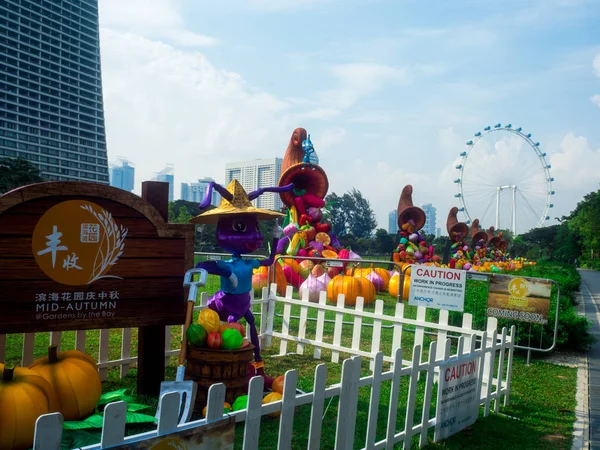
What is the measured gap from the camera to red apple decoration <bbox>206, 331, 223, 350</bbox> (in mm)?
4863

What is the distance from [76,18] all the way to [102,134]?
44.1 feet

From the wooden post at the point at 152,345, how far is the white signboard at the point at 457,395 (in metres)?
2.64

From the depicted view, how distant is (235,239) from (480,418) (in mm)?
3156

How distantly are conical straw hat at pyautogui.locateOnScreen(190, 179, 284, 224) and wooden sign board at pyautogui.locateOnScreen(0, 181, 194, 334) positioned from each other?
0.79m

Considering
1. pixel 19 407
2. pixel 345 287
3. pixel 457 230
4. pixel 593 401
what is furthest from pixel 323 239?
pixel 457 230

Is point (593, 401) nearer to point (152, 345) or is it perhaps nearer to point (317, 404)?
point (317, 404)

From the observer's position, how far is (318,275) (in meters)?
13.8

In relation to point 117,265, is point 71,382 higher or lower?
Answer: lower

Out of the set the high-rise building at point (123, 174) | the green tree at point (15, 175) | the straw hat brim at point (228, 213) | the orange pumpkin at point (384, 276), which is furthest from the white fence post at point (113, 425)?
the high-rise building at point (123, 174)

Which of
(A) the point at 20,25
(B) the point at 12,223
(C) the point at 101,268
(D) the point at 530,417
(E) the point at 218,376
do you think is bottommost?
(D) the point at 530,417

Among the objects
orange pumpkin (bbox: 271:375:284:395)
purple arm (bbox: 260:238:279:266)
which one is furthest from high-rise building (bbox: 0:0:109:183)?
orange pumpkin (bbox: 271:375:284:395)

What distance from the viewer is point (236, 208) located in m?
5.49

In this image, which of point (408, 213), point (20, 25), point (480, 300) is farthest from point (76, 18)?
point (480, 300)

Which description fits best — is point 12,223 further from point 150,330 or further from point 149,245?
point 150,330
